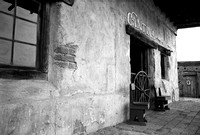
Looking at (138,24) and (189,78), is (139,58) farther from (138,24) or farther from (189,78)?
(189,78)

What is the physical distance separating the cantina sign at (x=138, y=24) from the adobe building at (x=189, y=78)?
9603 mm

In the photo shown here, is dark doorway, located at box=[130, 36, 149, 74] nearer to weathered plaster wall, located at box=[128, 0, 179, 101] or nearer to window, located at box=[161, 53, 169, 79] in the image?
weathered plaster wall, located at box=[128, 0, 179, 101]

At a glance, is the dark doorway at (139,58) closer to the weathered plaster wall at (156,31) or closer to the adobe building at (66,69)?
the weathered plaster wall at (156,31)

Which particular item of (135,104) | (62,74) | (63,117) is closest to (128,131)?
(135,104)

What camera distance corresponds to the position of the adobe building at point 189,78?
13.5m

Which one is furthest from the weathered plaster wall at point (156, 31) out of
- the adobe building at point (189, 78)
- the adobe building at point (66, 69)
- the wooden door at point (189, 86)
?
the wooden door at point (189, 86)

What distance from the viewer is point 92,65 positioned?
9.69ft

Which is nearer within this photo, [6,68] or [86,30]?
[6,68]

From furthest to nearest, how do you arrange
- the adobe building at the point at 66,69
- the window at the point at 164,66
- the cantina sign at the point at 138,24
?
1. the window at the point at 164,66
2. the cantina sign at the point at 138,24
3. the adobe building at the point at 66,69

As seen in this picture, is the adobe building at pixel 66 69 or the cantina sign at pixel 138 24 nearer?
the adobe building at pixel 66 69

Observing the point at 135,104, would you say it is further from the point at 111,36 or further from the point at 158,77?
the point at 158,77

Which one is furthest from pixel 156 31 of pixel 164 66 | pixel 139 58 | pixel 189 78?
pixel 189 78

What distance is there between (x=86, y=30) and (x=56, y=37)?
663mm

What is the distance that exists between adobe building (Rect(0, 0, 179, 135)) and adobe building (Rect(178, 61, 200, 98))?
11.7 m
